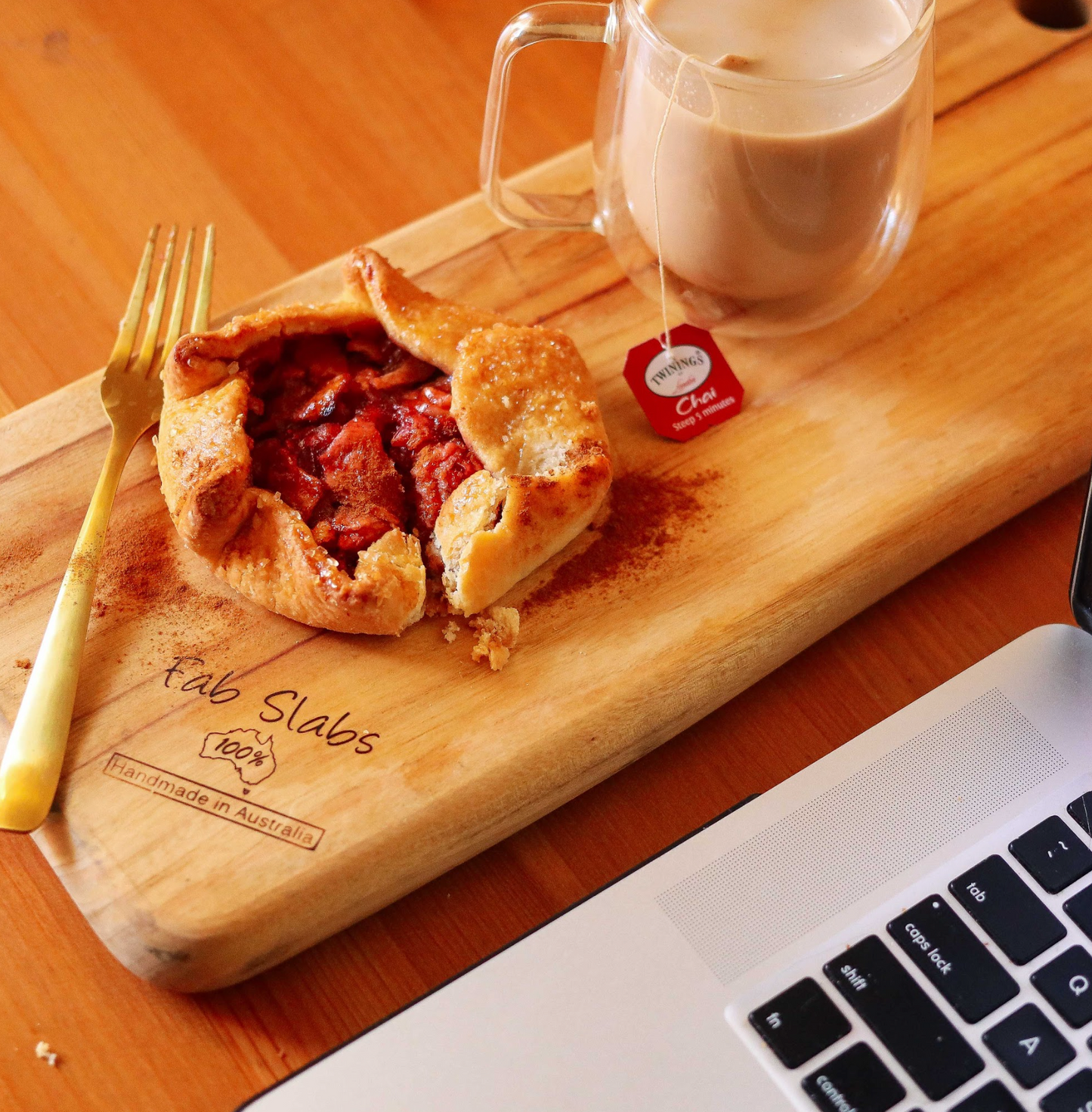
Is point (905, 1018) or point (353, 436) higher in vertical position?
point (353, 436)

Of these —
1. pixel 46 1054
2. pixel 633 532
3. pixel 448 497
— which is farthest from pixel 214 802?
pixel 633 532

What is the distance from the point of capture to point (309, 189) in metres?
1.43

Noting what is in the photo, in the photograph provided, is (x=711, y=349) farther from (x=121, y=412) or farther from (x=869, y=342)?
(x=121, y=412)

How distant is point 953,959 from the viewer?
819 millimetres

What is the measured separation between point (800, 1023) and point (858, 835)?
165 millimetres

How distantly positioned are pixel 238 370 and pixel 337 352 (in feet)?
0.33

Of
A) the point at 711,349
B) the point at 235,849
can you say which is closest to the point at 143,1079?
the point at 235,849

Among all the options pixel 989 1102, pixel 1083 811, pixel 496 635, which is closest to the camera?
pixel 989 1102

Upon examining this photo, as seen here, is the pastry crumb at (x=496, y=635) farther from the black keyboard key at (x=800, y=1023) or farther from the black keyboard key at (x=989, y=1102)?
the black keyboard key at (x=989, y=1102)

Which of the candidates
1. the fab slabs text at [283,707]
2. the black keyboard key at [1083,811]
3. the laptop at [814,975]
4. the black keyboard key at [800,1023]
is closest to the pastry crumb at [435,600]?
the fab slabs text at [283,707]

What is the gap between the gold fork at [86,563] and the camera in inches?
35.2

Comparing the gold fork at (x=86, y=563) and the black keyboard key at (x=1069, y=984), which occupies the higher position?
the gold fork at (x=86, y=563)

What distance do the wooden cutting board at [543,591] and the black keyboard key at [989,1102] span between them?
367 mm

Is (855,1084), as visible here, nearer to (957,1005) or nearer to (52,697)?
(957,1005)
